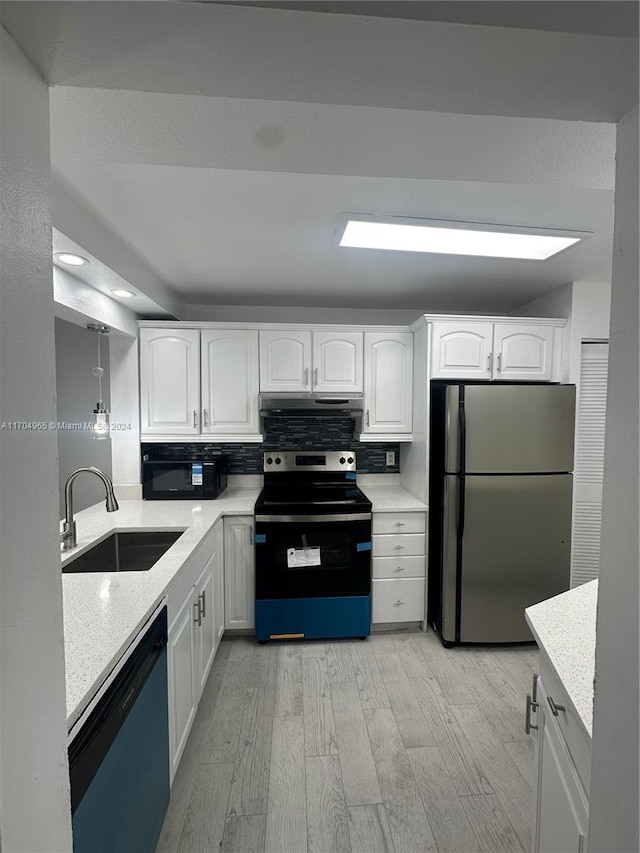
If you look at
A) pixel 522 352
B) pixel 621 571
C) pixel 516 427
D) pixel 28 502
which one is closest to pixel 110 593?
pixel 28 502

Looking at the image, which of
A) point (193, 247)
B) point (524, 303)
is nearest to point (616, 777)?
point (193, 247)

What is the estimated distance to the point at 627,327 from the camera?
55 cm

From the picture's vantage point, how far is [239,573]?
2.61 meters

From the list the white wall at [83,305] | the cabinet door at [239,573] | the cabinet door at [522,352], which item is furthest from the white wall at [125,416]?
the cabinet door at [522,352]

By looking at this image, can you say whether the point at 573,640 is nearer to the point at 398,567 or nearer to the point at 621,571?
the point at 621,571

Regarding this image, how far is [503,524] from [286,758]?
5.63ft

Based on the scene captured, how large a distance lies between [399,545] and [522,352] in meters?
1.54

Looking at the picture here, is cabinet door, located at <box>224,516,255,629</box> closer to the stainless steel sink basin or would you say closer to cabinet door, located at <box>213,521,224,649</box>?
cabinet door, located at <box>213,521,224,649</box>

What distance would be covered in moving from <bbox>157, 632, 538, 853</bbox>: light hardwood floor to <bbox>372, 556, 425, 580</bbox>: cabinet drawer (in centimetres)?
45

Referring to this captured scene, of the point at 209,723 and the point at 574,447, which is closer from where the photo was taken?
the point at 209,723

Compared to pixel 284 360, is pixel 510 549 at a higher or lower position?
lower

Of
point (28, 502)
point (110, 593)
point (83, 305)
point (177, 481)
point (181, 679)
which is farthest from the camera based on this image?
point (177, 481)

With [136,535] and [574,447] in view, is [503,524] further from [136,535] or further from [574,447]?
[136,535]

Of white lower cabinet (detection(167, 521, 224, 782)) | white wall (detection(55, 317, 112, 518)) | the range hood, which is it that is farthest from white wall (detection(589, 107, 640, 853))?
the range hood
